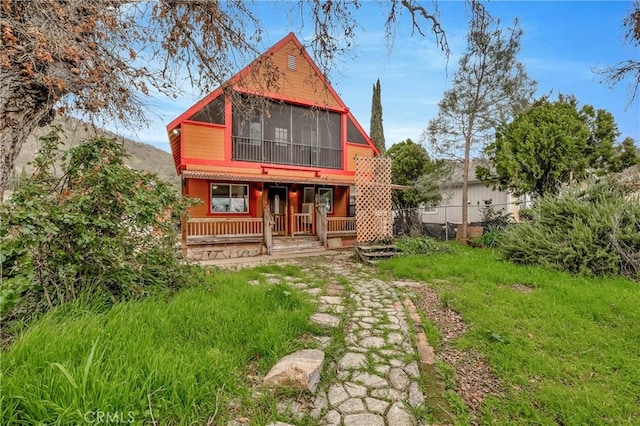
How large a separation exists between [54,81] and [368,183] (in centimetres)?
785

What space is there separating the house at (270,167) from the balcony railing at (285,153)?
0.04 meters

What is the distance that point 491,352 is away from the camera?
314 cm

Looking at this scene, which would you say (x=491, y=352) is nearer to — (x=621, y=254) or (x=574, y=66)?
(x=621, y=254)

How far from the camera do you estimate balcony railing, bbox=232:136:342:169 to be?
37.2ft

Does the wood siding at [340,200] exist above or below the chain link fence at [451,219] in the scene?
above

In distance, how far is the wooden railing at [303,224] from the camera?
41.5 feet

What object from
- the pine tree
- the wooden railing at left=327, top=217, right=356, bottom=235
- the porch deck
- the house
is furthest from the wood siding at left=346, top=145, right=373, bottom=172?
the pine tree

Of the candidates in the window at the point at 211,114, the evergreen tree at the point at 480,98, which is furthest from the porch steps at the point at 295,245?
the evergreen tree at the point at 480,98

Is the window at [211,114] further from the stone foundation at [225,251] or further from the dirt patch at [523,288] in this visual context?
the dirt patch at [523,288]

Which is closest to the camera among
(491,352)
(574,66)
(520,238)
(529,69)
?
(491,352)

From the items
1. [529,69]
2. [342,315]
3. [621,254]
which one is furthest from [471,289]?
[529,69]

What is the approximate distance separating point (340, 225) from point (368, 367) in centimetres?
988

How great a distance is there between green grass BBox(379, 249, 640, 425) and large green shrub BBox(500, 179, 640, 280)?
1.63ft

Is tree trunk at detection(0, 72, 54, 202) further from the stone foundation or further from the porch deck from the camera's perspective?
the stone foundation
